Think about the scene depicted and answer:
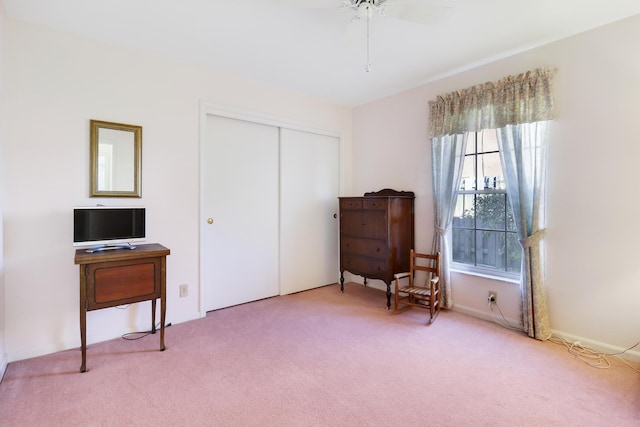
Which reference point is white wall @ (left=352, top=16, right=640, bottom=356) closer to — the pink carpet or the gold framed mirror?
the pink carpet

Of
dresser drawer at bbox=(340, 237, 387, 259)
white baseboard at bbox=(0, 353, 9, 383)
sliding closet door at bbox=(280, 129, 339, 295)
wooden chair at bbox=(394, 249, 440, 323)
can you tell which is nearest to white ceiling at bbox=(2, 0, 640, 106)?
sliding closet door at bbox=(280, 129, 339, 295)

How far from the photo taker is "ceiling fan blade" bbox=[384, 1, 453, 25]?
69.6 inches

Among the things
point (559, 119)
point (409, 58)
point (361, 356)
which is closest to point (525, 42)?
point (559, 119)

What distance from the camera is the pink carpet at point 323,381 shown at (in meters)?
1.67

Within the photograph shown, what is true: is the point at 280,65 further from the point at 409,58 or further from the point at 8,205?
the point at 8,205

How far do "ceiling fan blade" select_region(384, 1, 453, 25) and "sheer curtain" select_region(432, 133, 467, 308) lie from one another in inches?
60.7

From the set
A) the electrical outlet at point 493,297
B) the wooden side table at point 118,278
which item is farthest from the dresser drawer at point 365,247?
the wooden side table at point 118,278

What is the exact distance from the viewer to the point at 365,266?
3.66m

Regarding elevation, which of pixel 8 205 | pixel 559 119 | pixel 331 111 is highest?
pixel 331 111

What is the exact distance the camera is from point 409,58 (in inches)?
114

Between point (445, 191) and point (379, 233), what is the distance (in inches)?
32.6

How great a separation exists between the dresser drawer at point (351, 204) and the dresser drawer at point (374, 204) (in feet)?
0.26

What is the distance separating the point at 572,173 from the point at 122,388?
3616mm

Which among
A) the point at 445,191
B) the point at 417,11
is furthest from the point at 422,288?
the point at 417,11
